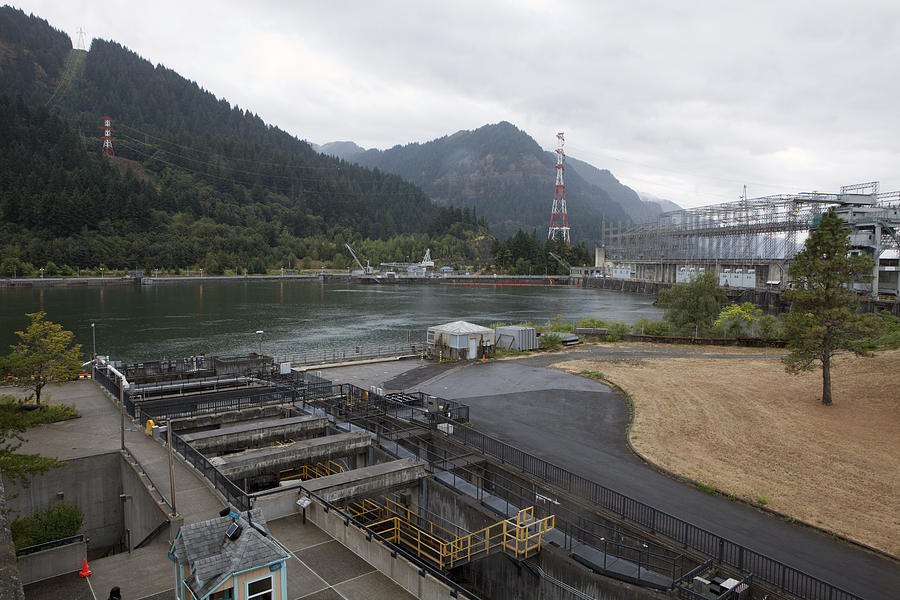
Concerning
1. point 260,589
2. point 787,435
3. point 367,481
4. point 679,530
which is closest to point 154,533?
point 367,481

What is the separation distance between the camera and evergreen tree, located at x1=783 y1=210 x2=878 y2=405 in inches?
882

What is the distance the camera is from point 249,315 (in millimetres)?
76375

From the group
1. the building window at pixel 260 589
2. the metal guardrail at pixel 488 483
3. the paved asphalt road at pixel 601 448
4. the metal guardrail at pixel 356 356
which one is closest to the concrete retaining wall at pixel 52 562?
the building window at pixel 260 589

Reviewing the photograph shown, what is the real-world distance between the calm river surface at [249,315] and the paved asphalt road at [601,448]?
997 inches

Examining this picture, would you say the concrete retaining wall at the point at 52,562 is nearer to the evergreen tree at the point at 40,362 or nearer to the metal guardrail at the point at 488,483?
the metal guardrail at the point at 488,483

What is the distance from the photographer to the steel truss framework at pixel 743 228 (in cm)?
7894

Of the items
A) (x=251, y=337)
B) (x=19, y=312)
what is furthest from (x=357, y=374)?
(x=19, y=312)

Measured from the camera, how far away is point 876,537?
1233 centimetres

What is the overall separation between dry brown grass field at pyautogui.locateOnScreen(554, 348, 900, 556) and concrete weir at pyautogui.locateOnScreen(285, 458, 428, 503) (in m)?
7.61

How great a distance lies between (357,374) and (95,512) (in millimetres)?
15222

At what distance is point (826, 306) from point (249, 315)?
69.1 meters

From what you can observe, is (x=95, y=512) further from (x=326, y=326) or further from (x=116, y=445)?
(x=326, y=326)

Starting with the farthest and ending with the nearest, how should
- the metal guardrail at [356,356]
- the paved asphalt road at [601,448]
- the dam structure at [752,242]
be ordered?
the dam structure at [752,242]
the metal guardrail at [356,356]
the paved asphalt road at [601,448]

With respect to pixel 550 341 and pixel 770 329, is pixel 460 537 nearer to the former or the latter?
pixel 550 341
